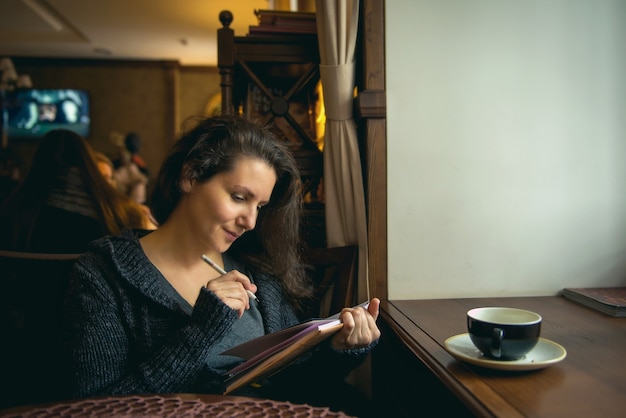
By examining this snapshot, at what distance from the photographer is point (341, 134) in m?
1.60

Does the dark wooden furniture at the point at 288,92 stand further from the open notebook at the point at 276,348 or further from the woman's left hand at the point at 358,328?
the open notebook at the point at 276,348

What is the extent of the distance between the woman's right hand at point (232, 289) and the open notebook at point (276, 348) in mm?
90

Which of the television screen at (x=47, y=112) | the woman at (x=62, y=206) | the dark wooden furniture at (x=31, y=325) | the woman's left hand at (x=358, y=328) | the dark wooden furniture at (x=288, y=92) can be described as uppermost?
the television screen at (x=47, y=112)

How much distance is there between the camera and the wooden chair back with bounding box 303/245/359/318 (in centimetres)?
153

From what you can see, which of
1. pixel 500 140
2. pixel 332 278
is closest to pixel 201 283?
pixel 332 278

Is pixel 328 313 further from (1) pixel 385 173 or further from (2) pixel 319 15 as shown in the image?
(2) pixel 319 15

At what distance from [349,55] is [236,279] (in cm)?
77

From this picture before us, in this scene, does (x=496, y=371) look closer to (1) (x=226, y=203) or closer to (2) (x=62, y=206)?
(1) (x=226, y=203)

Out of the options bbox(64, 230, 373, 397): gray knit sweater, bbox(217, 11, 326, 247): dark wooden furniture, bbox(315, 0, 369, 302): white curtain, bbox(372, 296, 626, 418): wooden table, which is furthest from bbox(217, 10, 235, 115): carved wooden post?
bbox(372, 296, 626, 418): wooden table

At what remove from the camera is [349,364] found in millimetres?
1258

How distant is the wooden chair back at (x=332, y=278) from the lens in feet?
5.03

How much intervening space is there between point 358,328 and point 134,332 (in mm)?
490

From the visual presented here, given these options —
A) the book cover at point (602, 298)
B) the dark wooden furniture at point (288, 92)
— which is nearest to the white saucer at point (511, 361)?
the book cover at point (602, 298)

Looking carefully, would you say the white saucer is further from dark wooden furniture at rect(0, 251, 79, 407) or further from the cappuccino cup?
dark wooden furniture at rect(0, 251, 79, 407)
